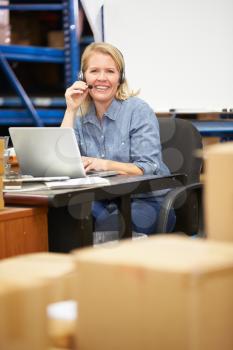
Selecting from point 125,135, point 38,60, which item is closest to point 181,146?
point 125,135

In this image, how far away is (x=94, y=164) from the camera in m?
2.60

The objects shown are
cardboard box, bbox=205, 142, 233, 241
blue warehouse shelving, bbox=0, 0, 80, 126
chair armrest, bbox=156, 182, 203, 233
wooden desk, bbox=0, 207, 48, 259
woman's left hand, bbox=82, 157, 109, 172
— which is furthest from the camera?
blue warehouse shelving, bbox=0, 0, 80, 126

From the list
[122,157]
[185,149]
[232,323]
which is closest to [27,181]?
[122,157]

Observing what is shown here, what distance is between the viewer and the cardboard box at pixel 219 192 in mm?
1243

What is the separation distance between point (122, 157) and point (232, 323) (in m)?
1.73

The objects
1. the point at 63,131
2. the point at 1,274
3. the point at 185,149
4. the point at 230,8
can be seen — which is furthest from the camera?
the point at 230,8

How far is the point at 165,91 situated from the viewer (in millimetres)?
4262

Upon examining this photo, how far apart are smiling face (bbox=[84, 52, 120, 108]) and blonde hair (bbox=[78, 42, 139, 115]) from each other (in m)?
0.02

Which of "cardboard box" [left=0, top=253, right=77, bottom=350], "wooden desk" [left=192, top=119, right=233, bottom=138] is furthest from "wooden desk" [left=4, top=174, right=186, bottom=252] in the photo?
"wooden desk" [left=192, top=119, right=233, bottom=138]

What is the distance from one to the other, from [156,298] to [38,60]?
3.40 meters

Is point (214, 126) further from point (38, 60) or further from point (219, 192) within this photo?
point (219, 192)

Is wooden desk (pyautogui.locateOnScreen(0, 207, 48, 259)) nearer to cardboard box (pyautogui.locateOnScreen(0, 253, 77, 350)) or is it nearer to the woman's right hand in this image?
cardboard box (pyautogui.locateOnScreen(0, 253, 77, 350))

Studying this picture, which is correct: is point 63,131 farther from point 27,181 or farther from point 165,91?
point 165,91

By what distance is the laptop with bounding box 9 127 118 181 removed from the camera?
2.30 metres
